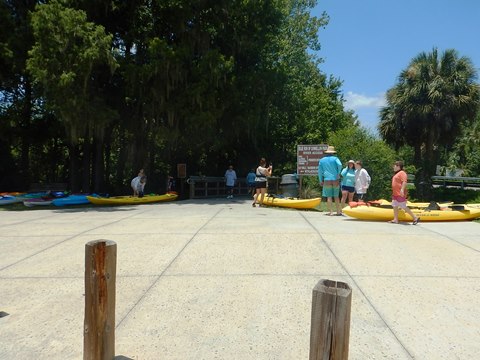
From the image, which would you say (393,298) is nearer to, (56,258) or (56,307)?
(56,307)

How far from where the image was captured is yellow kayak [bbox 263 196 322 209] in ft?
43.2

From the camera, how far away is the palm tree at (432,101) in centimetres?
2278

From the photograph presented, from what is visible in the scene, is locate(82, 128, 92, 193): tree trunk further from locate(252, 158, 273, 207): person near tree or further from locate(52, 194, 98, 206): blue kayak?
locate(252, 158, 273, 207): person near tree


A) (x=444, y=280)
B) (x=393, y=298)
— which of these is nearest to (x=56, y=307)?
(x=393, y=298)

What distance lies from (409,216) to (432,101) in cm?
1494

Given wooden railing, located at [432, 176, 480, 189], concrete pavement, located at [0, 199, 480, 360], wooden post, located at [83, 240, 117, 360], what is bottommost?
concrete pavement, located at [0, 199, 480, 360]

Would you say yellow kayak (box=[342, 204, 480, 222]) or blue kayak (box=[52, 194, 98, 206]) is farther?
blue kayak (box=[52, 194, 98, 206])

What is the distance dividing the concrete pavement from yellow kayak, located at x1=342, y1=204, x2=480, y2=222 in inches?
51.8

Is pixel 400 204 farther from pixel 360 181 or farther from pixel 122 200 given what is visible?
pixel 122 200

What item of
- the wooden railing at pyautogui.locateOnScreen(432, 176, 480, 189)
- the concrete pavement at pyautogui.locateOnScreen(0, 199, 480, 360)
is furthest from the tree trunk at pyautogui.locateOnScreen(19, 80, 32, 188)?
the wooden railing at pyautogui.locateOnScreen(432, 176, 480, 189)

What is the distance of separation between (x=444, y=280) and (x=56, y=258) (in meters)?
5.51

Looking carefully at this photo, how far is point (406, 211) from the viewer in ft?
32.4

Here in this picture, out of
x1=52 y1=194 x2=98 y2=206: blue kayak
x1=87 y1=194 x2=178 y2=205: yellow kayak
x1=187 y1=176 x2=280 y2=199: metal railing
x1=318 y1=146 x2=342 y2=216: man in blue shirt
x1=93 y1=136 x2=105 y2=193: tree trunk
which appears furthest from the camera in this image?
x1=93 y1=136 x2=105 y2=193: tree trunk

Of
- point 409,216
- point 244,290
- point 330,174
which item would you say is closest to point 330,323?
point 244,290
